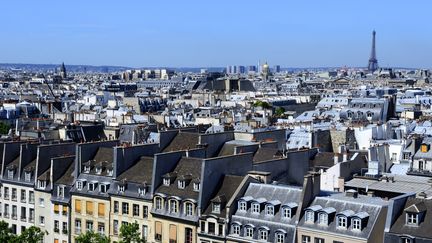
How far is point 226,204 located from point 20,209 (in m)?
21.6

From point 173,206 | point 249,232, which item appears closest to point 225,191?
point 173,206

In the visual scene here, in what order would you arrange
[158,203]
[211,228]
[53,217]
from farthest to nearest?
[53,217], [158,203], [211,228]

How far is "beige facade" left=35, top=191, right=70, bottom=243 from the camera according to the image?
197ft

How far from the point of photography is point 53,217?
61.0 m

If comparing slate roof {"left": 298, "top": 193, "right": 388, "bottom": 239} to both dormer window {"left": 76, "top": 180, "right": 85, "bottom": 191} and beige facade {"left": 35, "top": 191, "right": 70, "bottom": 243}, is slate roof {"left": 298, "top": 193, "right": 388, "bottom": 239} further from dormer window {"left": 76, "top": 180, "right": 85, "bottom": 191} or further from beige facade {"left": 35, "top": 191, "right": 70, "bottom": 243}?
beige facade {"left": 35, "top": 191, "right": 70, "bottom": 243}

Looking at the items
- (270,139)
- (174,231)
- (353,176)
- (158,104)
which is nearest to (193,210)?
(174,231)

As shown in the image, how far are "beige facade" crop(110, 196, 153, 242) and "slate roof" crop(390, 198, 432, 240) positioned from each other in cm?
1826

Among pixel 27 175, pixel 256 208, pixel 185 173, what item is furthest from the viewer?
pixel 27 175

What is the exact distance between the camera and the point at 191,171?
54500 millimetres

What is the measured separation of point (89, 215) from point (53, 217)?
4.12 m

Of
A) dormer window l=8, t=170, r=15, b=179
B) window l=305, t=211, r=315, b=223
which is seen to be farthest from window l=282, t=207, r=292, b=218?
dormer window l=8, t=170, r=15, b=179

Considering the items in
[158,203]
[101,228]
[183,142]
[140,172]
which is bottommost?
[101,228]

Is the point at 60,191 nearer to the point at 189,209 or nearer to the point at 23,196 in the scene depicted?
the point at 23,196

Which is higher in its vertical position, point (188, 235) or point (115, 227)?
point (188, 235)
